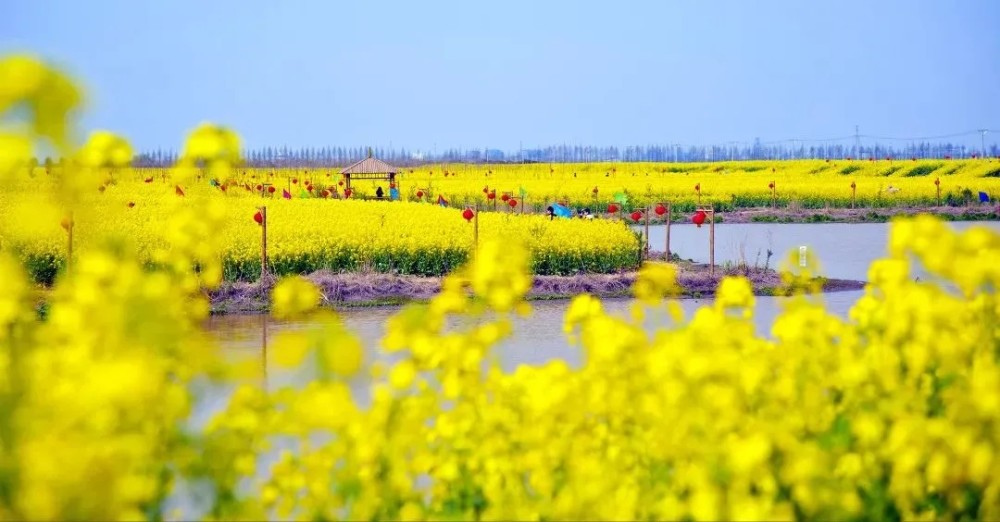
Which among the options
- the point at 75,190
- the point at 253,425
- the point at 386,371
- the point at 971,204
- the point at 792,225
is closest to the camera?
the point at 75,190

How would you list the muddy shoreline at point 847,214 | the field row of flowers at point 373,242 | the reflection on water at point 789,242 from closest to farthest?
the field row of flowers at point 373,242 → the reflection on water at point 789,242 → the muddy shoreline at point 847,214

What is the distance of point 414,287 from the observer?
17234mm

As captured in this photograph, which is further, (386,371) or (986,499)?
(386,371)

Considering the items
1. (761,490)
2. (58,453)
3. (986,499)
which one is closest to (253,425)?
(58,453)

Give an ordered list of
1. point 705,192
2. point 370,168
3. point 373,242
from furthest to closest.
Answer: point 705,192, point 370,168, point 373,242

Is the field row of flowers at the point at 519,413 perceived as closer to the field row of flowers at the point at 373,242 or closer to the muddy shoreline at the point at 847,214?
the field row of flowers at the point at 373,242

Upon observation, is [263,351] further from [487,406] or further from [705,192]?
[705,192]

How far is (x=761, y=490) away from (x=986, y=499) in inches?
25.7

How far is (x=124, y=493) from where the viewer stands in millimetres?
2734

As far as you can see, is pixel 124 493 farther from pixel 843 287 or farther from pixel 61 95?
pixel 843 287

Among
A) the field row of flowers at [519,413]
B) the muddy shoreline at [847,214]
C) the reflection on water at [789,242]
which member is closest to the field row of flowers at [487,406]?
the field row of flowers at [519,413]

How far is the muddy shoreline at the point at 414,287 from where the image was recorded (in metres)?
16.1

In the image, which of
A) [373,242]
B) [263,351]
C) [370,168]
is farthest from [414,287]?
[370,168]

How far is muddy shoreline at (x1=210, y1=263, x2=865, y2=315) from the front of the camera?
16109mm
